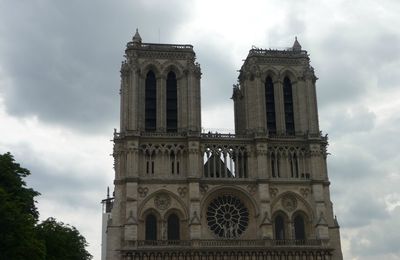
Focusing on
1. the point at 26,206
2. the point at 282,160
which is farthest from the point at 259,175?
the point at 26,206

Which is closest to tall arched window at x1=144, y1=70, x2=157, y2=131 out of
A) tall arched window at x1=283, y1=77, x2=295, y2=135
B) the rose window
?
the rose window

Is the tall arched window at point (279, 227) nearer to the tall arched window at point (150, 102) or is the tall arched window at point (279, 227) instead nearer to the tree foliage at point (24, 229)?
the tall arched window at point (150, 102)

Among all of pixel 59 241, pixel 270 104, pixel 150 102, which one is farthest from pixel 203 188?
pixel 59 241

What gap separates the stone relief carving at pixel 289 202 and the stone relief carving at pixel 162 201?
1143 cm

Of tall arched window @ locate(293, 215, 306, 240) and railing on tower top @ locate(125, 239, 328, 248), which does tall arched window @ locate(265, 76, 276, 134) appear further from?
railing on tower top @ locate(125, 239, 328, 248)

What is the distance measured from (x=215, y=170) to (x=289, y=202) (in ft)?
Answer: 26.3

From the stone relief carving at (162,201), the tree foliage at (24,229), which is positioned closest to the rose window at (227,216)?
the stone relief carving at (162,201)

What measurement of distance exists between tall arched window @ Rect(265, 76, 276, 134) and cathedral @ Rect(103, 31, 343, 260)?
0.11 meters

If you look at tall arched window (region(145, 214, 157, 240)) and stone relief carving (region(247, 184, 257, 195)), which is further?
stone relief carving (region(247, 184, 257, 195))

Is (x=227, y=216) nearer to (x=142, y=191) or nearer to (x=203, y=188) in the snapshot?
(x=203, y=188)

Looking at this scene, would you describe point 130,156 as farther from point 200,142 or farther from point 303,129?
point 303,129

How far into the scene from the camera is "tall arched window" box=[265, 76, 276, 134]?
216 feet

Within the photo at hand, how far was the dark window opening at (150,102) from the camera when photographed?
63.8 meters

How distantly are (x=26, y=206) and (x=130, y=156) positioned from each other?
1898 centimetres
